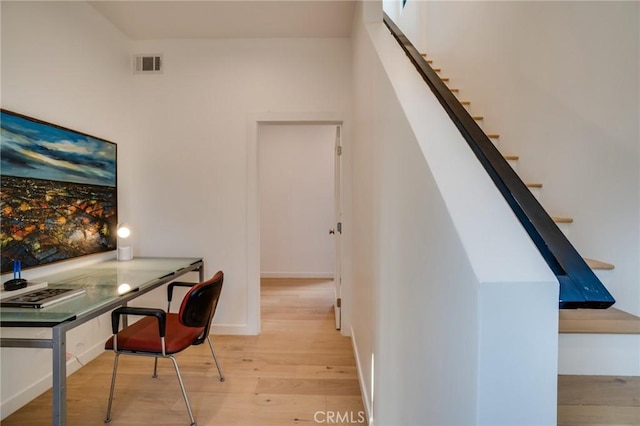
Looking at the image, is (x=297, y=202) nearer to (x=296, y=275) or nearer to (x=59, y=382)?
(x=296, y=275)

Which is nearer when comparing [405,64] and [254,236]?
[405,64]

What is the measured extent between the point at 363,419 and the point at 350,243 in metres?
1.36

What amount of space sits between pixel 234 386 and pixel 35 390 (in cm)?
121

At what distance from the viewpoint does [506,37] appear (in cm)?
224

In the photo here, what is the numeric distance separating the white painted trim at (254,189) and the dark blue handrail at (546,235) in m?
2.04

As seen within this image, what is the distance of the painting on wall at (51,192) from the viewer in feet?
5.51

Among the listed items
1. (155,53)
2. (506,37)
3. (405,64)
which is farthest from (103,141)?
(506,37)

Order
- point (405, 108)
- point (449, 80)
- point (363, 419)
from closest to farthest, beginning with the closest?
point (405, 108)
point (363, 419)
point (449, 80)

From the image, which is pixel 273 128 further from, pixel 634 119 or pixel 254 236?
pixel 634 119

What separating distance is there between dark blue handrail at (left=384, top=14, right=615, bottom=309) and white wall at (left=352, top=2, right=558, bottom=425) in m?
0.02

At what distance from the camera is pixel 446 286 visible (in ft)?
2.27

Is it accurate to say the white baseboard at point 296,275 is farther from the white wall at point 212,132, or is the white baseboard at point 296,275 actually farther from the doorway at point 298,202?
the white wall at point 212,132

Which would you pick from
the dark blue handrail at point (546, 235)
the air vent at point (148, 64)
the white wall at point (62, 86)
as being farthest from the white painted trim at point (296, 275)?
the dark blue handrail at point (546, 235)

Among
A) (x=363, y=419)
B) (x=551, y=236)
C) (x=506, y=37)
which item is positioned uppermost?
(x=506, y=37)
